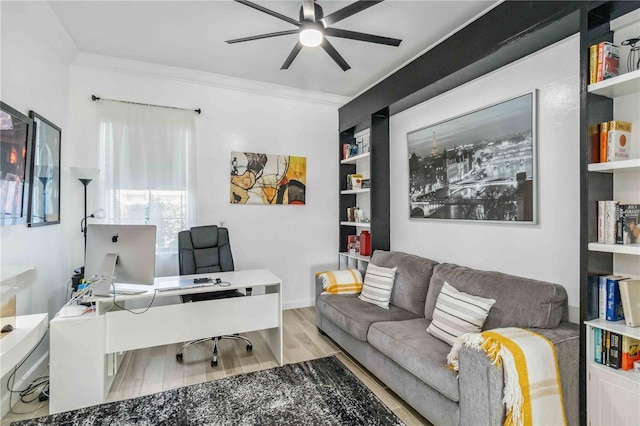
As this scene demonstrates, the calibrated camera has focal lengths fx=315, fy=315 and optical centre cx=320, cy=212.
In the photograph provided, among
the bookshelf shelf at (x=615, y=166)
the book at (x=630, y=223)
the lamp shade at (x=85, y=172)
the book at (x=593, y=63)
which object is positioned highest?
the book at (x=593, y=63)

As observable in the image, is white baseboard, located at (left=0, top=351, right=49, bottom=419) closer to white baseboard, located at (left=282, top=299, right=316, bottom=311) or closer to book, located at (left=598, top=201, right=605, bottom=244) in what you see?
white baseboard, located at (left=282, top=299, right=316, bottom=311)

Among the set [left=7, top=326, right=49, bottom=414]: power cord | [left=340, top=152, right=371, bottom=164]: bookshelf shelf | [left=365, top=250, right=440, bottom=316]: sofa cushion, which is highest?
[left=340, top=152, right=371, bottom=164]: bookshelf shelf

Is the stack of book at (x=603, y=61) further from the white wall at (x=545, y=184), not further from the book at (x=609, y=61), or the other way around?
the white wall at (x=545, y=184)

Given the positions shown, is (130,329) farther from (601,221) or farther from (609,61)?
(609,61)

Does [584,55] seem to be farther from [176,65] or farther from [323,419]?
[176,65]

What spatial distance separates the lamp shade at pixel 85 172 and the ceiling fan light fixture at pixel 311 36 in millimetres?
2246

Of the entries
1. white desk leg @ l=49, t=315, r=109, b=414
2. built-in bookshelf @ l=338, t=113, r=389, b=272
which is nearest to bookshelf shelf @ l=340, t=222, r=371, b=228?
built-in bookshelf @ l=338, t=113, r=389, b=272

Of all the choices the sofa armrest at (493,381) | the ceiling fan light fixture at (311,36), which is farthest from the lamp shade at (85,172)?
the sofa armrest at (493,381)

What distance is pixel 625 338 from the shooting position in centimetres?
157

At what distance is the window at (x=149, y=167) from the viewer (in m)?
3.23

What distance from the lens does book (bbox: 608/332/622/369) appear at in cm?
158

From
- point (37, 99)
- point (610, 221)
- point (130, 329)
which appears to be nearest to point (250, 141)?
point (37, 99)

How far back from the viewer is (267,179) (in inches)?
156

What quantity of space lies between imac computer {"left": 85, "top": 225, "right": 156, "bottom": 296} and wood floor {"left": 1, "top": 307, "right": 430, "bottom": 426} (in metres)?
0.77
